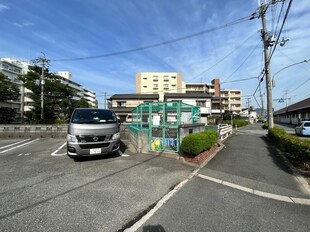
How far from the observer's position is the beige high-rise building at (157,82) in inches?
2522

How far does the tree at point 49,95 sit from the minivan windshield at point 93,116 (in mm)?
21075

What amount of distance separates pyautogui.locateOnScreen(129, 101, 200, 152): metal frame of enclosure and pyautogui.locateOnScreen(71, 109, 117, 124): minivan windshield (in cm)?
145

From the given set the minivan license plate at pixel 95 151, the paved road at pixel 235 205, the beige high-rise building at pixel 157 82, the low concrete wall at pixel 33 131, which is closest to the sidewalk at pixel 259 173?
the paved road at pixel 235 205

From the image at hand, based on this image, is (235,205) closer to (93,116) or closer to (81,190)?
(81,190)

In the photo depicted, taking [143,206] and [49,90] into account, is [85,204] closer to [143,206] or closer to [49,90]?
[143,206]

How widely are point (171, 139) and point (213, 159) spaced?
1.85 meters

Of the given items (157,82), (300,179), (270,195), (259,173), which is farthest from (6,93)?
(157,82)

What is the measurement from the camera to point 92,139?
6527 mm

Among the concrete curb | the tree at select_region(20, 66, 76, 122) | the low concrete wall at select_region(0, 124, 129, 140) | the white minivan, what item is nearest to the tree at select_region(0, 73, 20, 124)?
the tree at select_region(20, 66, 76, 122)

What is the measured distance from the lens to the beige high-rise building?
64062mm

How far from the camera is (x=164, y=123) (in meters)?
7.70

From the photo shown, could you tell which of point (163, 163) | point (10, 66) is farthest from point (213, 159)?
point (10, 66)

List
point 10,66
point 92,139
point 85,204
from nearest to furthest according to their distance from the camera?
point 85,204
point 92,139
point 10,66

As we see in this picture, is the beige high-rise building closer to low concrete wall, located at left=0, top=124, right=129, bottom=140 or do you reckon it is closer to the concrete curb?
low concrete wall, located at left=0, top=124, right=129, bottom=140
